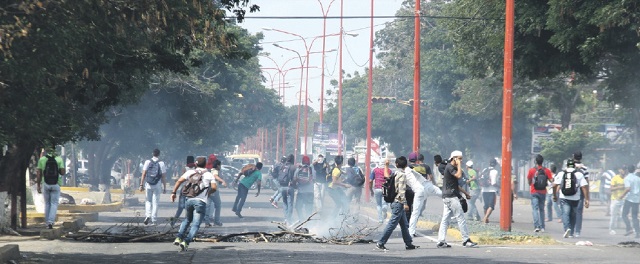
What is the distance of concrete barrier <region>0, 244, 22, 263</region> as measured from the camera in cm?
1479

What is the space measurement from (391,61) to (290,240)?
197ft

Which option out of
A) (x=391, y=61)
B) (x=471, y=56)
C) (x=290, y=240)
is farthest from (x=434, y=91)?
(x=290, y=240)

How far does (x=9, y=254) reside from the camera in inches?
597

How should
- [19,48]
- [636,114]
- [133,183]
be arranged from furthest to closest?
[133,183], [636,114], [19,48]

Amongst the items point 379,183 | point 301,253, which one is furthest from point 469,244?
point 379,183

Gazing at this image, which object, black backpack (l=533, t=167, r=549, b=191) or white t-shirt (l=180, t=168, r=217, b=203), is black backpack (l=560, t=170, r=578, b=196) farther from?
white t-shirt (l=180, t=168, r=217, b=203)

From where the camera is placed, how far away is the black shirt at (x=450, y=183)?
61.0 ft

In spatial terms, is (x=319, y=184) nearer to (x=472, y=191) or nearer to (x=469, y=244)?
(x=472, y=191)

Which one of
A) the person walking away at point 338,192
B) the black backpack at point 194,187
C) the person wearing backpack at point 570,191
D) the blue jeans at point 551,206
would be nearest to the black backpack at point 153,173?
the person walking away at point 338,192

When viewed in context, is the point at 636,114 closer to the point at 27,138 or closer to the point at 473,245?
the point at 473,245

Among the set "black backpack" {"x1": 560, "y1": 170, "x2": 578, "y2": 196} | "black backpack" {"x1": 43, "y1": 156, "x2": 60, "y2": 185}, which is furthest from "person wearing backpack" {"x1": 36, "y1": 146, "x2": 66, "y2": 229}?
"black backpack" {"x1": 560, "y1": 170, "x2": 578, "y2": 196}

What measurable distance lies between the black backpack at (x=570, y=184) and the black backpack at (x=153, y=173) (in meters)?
8.75

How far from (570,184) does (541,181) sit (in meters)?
2.53

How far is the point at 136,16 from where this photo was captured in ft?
43.9
